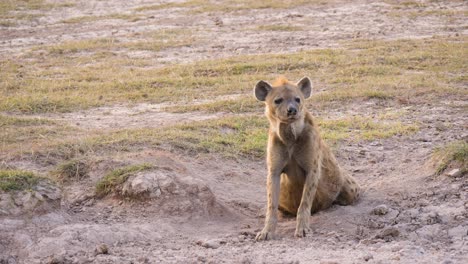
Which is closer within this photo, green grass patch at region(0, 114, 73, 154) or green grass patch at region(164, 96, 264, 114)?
green grass patch at region(0, 114, 73, 154)

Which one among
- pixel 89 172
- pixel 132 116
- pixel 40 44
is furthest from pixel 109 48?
pixel 89 172

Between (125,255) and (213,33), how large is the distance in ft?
31.3

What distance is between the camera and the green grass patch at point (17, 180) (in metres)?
5.37

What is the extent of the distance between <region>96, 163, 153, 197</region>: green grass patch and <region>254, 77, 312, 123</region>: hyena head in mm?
988

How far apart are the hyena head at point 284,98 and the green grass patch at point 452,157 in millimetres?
1182

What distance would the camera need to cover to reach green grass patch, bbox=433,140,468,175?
19.5 feet

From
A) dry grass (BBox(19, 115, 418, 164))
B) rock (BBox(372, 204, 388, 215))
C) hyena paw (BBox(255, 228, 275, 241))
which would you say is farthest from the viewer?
dry grass (BBox(19, 115, 418, 164))

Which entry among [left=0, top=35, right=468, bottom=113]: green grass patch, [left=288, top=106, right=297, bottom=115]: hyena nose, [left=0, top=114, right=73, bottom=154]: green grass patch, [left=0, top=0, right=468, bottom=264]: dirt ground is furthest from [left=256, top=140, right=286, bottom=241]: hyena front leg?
[left=0, top=35, right=468, bottom=113]: green grass patch

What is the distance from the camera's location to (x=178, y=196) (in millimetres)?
5664

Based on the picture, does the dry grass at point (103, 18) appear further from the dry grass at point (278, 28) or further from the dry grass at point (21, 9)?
the dry grass at point (278, 28)

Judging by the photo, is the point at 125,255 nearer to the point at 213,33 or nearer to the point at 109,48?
the point at 109,48

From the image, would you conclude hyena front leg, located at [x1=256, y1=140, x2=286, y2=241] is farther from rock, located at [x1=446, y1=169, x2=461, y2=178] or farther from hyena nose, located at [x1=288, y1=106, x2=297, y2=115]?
rock, located at [x1=446, y1=169, x2=461, y2=178]

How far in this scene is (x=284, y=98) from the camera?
5.48m

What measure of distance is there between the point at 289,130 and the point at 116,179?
130cm
